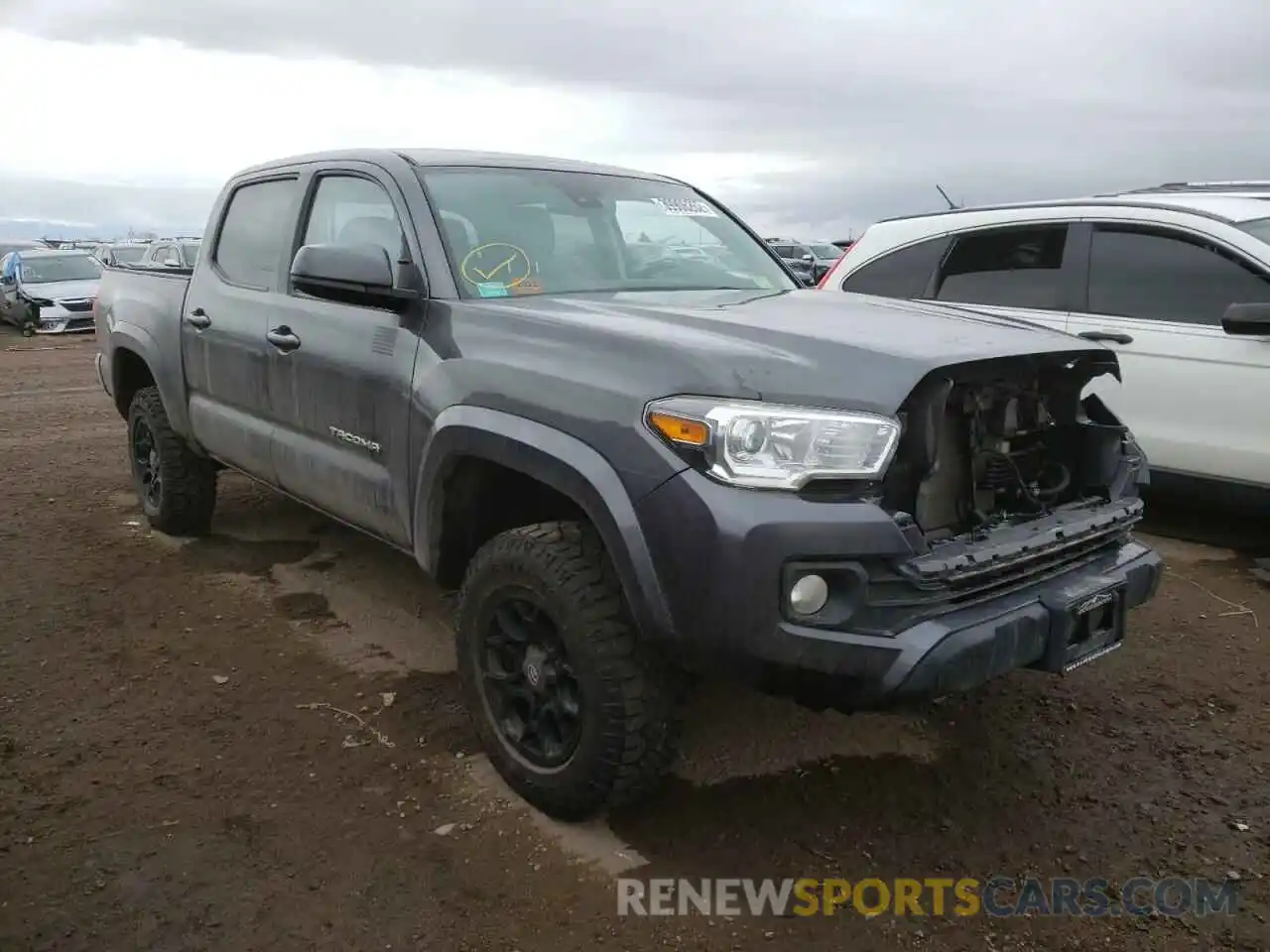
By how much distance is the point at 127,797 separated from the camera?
117 inches

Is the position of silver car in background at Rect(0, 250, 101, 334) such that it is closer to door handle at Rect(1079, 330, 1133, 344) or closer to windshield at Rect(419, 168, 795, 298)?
windshield at Rect(419, 168, 795, 298)

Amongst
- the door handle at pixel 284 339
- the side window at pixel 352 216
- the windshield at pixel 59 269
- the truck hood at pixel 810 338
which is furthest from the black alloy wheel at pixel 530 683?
the windshield at pixel 59 269

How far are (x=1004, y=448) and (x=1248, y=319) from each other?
100 inches

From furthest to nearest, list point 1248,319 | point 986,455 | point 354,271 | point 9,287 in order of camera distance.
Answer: point 9,287 → point 1248,319 → point 354,271 → point 986,455

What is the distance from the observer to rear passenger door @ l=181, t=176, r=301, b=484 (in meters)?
4.13

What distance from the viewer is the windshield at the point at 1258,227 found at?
491 centimetres

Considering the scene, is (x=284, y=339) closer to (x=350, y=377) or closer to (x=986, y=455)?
(x=350, y=377)

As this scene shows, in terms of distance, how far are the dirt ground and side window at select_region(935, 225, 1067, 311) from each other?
187 centimetres

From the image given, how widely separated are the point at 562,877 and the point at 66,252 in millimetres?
20638

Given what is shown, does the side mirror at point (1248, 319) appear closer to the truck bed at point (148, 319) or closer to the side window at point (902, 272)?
the side window at point (902, 272)

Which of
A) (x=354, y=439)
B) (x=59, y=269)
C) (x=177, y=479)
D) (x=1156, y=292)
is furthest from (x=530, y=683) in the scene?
(x=59, y=269)

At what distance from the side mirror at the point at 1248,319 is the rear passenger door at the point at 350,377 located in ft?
11.9

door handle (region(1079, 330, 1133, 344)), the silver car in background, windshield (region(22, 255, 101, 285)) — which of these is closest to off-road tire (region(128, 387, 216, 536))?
door handle (region(1079, 330, 1133, 344))

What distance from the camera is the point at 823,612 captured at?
233 centimetres
